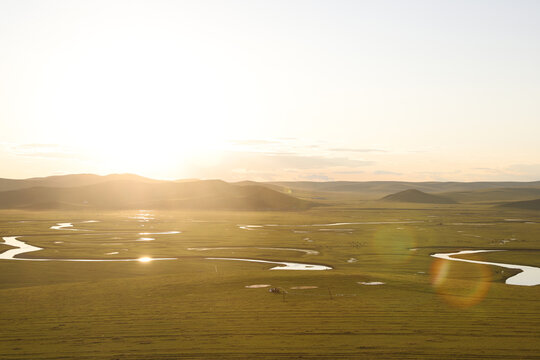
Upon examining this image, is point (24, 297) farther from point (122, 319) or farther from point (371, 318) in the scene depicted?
point (371, 318)

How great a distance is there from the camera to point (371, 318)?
37062 millimetres

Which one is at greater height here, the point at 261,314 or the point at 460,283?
the point at 261,314

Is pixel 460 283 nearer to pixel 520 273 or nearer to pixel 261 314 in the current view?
pixel 520 273

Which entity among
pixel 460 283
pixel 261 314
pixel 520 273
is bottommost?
pixel 520 273

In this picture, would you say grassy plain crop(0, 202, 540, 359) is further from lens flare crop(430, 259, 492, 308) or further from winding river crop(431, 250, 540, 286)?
winding river crop(431, 250, 540, 286)

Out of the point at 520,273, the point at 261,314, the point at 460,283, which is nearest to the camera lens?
the point at 261,314

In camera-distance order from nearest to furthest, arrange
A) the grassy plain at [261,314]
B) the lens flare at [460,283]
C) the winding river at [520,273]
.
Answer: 1. the grassy plain at [261,314]
2. the lens flare at [460,283]
3. the winding river at [520,273]

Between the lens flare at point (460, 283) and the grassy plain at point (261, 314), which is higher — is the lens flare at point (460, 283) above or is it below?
below

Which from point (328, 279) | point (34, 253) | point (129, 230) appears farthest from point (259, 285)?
point (129, 230)

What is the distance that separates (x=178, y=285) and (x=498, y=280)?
3985cm

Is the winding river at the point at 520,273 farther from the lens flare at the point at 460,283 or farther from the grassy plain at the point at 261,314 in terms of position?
the lens flare at the point at 460,283

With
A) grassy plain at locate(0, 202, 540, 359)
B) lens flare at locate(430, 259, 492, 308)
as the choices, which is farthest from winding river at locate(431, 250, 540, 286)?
lens flare at locate(430, 259, 492, 308)

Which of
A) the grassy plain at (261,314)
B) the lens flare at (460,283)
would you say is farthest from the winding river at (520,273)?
the lens flare at (460,283)

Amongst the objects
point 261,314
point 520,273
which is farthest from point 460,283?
point 261,314
